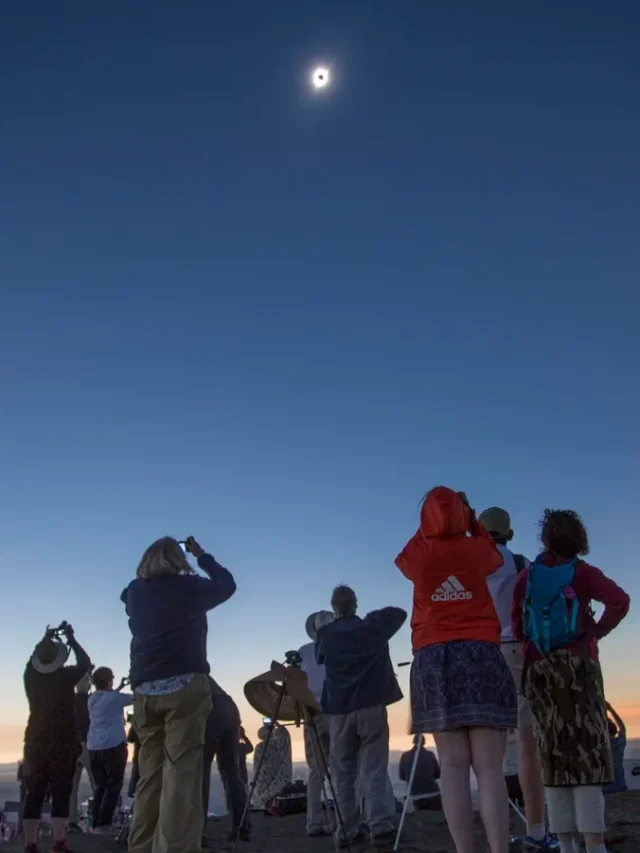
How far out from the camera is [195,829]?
4.73 metres

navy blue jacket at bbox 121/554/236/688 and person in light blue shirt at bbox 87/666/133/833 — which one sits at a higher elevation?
navy blue jacket at bbox 121/554/236/688

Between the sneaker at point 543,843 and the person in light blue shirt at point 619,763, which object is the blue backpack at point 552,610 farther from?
the person in light blue shirt at point 619,763

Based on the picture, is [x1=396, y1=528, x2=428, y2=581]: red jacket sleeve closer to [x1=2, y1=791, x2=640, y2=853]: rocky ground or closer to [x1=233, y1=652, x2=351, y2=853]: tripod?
[x1=2, y1=791, x2=640, y2=853]: rocky ground

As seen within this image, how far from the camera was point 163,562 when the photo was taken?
525 centimetres

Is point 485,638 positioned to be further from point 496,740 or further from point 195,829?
point 195,829

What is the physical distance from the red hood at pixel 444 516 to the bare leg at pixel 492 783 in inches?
39.2

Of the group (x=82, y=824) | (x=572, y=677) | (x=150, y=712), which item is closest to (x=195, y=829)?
(x=150, y=712)

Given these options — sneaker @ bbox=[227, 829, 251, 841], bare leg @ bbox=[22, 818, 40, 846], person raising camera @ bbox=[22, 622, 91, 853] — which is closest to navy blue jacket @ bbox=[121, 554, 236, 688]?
person raising camera @ bbox=[22, 622, 91, 853]

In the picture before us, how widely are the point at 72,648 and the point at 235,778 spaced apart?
194 cm

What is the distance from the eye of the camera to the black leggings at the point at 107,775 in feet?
29.2

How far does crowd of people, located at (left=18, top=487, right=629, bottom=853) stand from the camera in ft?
12.8

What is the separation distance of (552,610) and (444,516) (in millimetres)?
907

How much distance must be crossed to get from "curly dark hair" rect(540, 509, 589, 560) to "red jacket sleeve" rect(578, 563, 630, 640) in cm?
23

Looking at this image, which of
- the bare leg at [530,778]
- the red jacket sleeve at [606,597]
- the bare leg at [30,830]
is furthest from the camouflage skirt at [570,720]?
the bare leg at [30,830]
